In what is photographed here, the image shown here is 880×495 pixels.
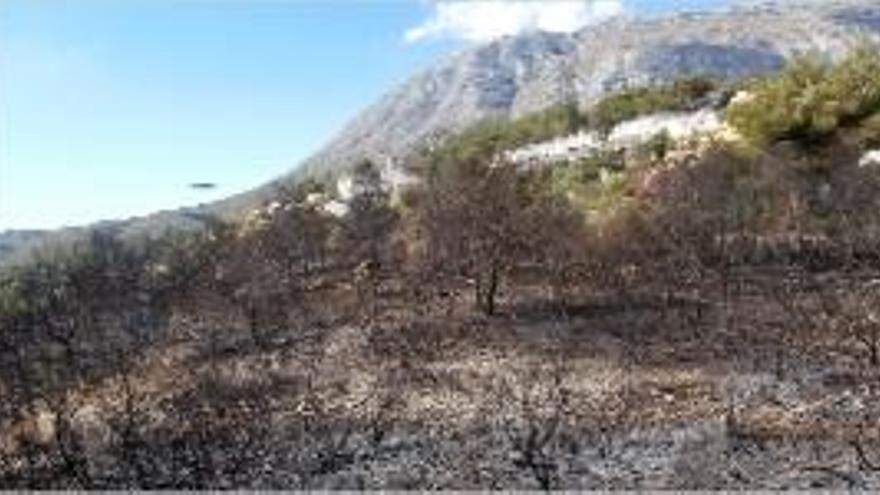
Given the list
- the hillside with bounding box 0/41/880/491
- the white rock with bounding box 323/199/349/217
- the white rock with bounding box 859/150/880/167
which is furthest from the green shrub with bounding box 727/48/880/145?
the white rock with bounding box 323/199/349/217

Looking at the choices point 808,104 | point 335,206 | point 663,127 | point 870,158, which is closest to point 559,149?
point 663,127

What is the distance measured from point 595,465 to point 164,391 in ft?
28.4

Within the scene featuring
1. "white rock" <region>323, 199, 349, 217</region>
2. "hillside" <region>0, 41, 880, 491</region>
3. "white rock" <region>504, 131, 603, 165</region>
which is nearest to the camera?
"hillside" <region>0, 41, 880, 491</region>

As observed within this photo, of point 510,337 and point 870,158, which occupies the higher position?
point 870,158

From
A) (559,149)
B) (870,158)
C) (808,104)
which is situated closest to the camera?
(870,158)

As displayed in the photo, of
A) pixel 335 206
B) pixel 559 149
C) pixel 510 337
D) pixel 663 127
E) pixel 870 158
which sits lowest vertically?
pixel 510 337

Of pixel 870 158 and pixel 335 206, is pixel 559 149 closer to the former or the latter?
pixel 335 206

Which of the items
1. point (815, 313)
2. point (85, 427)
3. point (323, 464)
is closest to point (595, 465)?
point (323, 464)

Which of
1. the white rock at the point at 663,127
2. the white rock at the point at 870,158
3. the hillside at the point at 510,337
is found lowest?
the hillside at the point at 510,337

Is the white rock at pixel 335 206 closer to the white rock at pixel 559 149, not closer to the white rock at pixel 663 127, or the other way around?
the white rock at pixel 559 149

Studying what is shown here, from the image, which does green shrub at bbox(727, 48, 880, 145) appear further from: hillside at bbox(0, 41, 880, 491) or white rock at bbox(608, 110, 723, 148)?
white rock at bbox(608, 110, 723, 148)

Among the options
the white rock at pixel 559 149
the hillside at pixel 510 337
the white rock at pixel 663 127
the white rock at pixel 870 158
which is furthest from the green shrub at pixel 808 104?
the white rock at pixel 559 149

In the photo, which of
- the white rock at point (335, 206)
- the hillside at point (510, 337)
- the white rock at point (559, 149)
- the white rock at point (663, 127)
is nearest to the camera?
the hillside at point (510, 337)

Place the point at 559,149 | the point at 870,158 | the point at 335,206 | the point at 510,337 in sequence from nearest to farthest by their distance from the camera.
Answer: the point at 510,337 → the point at 870,158 → the point at 335,206 → the point at 559,149
